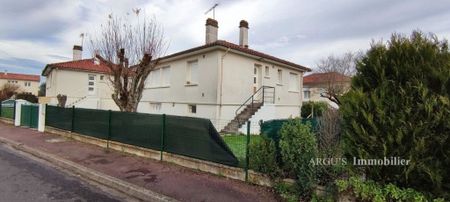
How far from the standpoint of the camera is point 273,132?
610 centimetres

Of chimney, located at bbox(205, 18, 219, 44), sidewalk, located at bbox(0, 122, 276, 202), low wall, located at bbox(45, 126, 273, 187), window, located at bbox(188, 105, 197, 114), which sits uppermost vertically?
chimney, located at bbox(205, 18, 219, 44)

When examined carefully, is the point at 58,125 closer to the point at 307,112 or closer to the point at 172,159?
the point at 172,159

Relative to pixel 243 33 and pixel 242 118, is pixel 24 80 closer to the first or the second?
pixel 243 33

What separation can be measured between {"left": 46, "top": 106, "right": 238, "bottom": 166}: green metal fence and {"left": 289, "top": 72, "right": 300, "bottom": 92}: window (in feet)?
44.9

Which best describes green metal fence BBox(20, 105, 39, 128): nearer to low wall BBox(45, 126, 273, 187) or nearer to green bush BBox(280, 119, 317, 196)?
low wall BBox(45, 126, 273, 187)

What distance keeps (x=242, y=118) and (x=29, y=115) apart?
12.1 metres

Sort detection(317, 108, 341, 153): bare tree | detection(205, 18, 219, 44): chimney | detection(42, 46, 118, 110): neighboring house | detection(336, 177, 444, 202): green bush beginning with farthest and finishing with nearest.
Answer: detection(42, 46, 118, 110): neighboring house, detection(205, 18, 219, 44): chimney, detection(317, 108, 341, 153): bare tree, detection(336, 177, 444, 202): green bush

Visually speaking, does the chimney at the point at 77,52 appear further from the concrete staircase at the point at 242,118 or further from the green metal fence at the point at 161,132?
the concrete staircase at the point at 242,118

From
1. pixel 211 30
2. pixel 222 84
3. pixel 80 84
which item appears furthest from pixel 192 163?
pixel 80 84

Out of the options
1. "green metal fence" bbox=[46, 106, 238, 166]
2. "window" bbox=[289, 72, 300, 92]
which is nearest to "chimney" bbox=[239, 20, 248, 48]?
"window" bbox=[289, 72, 300, 92]

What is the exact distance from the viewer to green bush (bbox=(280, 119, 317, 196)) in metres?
5.05

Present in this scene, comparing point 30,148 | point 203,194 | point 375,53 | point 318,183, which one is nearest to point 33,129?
point 30,148

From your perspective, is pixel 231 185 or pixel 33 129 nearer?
pixel 231 185

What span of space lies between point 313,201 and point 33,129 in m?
15.9
